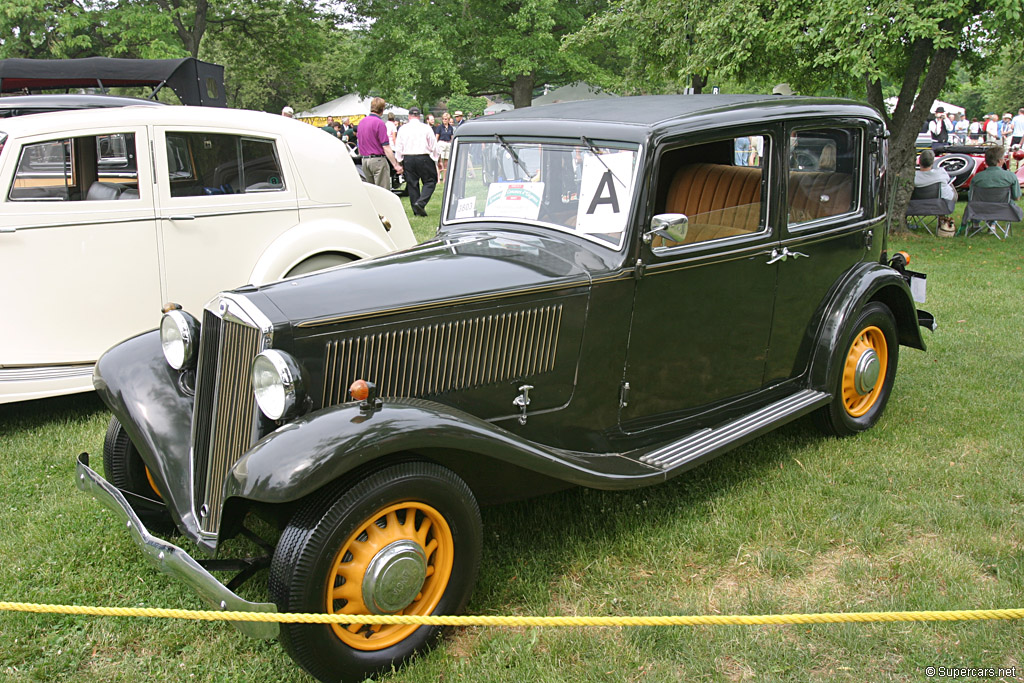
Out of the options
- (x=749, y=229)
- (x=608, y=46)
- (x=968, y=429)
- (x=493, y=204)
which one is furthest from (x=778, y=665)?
(x=608, y=46)

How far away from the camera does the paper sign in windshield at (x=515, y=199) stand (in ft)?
12.3

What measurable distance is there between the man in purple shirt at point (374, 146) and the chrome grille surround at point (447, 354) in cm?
1010

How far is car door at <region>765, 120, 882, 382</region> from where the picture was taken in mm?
4137

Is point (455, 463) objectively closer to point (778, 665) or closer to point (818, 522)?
point (778, 665)

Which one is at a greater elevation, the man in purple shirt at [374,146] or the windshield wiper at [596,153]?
the windshield wiper at [596,153]

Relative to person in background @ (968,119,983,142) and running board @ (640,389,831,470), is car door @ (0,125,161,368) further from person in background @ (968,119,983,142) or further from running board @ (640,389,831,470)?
person in background @ (968,119,983,142)

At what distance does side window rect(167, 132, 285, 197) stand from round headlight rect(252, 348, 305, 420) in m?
3.18

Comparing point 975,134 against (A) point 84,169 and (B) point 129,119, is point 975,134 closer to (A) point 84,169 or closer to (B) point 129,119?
(B) point 129,119

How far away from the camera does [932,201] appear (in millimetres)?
11656

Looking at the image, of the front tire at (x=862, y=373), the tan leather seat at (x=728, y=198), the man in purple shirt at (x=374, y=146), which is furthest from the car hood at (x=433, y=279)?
the man in purple shirt at (x=374, y=146)

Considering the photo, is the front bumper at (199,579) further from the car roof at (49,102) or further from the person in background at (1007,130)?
the person in background at (1007,130)

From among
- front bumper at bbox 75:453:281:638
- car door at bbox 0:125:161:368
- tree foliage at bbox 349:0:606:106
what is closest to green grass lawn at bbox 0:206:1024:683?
front bumper at bbox 75:453:281:638

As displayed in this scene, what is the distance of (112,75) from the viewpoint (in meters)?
12.1

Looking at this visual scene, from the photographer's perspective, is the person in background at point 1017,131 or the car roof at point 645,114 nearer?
the car roof at point 645,114
